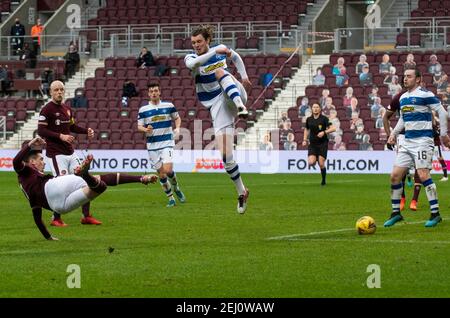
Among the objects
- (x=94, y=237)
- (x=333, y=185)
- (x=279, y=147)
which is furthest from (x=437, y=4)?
(x=94, y=237)

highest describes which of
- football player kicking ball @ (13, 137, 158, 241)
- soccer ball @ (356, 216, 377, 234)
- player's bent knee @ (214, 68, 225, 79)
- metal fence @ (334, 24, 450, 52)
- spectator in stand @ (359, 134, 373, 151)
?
metal fence @ (334, 24, 450, 52)

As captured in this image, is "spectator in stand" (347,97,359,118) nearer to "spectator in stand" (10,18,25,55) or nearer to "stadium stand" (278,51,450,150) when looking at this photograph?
"stadium stand" (278,51,450,150)

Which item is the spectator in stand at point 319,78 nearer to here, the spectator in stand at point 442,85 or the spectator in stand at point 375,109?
the spectator in stand at point 375,109

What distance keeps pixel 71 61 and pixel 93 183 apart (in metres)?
33.8

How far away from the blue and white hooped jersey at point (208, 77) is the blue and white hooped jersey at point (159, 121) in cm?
531

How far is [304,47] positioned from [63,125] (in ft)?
90.6

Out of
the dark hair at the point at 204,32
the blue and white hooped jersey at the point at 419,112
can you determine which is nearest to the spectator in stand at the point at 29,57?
the dark hair at the point at 204,32

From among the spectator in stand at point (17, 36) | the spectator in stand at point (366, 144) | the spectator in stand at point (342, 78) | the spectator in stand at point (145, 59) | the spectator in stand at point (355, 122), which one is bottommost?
the spectator in stand at point (366, 144)

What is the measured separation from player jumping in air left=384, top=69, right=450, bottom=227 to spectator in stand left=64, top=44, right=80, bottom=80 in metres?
32.3

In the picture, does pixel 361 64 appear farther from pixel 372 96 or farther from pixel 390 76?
pixel 372 96

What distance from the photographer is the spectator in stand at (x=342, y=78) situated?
4172 centimetres

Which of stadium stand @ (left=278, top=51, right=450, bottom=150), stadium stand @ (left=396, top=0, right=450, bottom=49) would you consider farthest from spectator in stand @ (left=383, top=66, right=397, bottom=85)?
stadium stand @ (left=396, top=0, right=450, bottom=49)

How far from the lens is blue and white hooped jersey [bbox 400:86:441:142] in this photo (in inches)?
659

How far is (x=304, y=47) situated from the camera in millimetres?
45438
